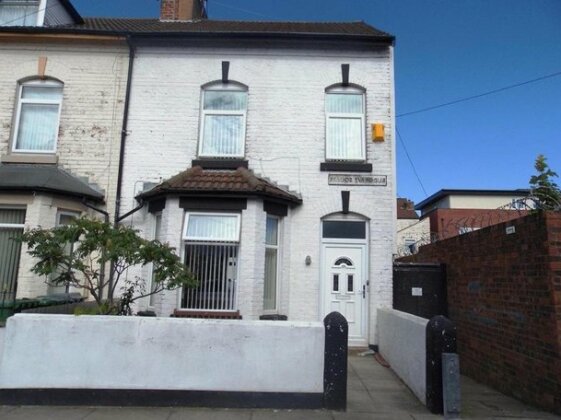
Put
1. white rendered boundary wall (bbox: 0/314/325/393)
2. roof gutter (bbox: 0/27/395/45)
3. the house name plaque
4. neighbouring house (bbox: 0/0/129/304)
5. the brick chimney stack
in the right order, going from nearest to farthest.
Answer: white rendered boundary wall (bbox: 0/314/325/393) < neighbouring house (bbox: 0/0/129/304) < the house name plaque < roof gutter (bbox: 0/27/395/45) < the brick chimney stack

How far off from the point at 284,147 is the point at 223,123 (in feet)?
4.90

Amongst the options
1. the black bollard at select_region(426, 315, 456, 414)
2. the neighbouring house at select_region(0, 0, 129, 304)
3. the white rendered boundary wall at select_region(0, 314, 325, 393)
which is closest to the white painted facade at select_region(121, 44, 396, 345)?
the neighbouring house at select_region(0, 0, 129, 304)

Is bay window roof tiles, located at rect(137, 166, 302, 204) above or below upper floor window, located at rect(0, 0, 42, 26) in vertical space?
below

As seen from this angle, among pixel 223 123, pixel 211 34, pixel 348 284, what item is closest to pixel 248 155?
pixel 223 123

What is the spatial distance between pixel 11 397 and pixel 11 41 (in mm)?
8499

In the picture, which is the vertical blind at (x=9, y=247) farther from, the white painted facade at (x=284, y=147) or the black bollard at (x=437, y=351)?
the black bollard at (x=437, y=351)

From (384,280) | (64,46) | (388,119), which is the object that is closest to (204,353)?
(384,280)

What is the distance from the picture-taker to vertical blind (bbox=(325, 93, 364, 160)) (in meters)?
9.72

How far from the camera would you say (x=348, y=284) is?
9289mm

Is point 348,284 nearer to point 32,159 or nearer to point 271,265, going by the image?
point 271,265

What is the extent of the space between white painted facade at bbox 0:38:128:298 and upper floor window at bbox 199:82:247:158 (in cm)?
190

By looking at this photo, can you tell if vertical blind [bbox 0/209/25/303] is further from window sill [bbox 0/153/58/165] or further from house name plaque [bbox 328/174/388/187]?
house name plaque [bbox 328/174/388/187]

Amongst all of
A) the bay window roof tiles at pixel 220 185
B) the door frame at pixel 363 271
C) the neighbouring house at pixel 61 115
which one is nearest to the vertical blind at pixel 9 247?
the neighbouring house at pixel 61 115

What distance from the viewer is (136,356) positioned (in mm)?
5266
